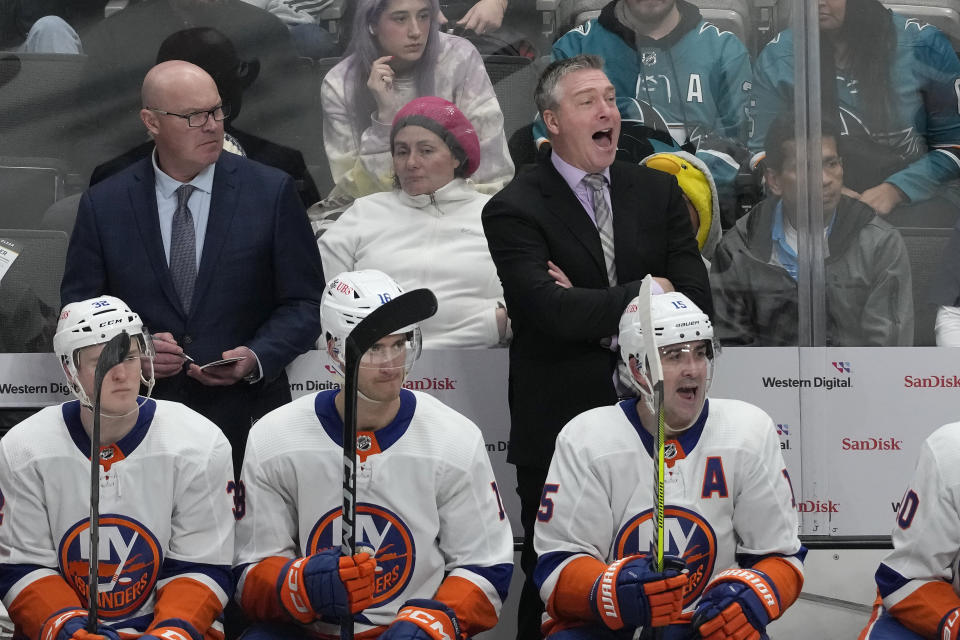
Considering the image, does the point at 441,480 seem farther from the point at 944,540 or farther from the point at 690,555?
the point at 944,540

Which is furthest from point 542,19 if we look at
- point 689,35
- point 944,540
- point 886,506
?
point 944,540

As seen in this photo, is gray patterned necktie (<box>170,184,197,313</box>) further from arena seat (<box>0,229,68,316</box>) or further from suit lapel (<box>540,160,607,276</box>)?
suit lapel (<box>540,160,607,276</box>)

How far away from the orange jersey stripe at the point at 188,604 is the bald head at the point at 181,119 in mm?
1200

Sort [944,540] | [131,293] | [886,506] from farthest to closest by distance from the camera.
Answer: [886,506] < [131,293] < [944,540]

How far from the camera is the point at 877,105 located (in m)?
4.36

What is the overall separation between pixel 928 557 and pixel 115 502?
1.60 metres

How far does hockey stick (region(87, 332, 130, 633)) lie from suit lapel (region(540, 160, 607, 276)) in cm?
119

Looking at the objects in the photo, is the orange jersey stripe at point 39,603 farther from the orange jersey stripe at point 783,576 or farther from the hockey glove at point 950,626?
the hockey glove at point 950,626

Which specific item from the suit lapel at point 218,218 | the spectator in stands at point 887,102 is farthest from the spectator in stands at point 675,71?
the suit lapel at point 218,218

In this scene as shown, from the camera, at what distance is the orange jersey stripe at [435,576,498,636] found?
295 centimetres

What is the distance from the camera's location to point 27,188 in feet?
13.8

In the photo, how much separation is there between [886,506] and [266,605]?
75.7 inches

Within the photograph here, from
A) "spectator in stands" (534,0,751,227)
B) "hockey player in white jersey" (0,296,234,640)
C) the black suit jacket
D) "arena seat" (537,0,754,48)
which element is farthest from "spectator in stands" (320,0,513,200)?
"hockey player in white jersey" (0,296,234,640)

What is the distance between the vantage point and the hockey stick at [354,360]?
2.83 m
